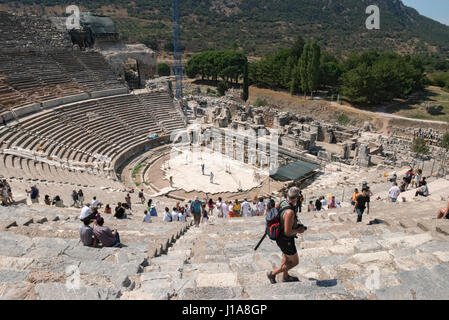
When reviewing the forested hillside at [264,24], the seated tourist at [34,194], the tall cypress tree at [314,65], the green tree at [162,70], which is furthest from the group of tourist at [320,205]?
the forested hillside at [264,24]

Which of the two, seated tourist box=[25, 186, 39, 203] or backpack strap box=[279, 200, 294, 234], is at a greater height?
backpack strap box=[279, 200, 294, 234]

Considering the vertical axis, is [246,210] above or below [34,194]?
below

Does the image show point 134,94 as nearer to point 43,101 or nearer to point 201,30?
point 43,101

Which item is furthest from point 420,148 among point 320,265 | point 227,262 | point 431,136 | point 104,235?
point 104,235

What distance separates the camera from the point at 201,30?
10588cm

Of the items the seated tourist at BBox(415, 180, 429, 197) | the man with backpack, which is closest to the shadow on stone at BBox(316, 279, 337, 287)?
the man with backpack

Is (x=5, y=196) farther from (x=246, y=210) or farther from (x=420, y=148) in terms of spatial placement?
(x=420, y=148)

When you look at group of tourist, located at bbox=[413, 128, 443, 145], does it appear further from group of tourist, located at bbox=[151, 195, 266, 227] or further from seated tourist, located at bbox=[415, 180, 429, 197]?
group of tourist, located at bbox=[151, 195, 266, 227]

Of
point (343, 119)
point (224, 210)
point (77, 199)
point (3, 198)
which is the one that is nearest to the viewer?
point (3, 198)

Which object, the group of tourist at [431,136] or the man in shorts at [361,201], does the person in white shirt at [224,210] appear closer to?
the man in shorts at [361,201]

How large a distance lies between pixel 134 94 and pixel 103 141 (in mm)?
8994

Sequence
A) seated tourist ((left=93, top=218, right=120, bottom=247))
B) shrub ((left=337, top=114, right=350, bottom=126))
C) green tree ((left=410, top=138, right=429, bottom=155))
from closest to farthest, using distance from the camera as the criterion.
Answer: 1. seated tourist ((left=93, top=218, right=120, bottom=247))
2. green tree ((left=410, top=138, right=429, bottom=155))
3. shrub ((left=337, top=114, right=350, bottom=126))

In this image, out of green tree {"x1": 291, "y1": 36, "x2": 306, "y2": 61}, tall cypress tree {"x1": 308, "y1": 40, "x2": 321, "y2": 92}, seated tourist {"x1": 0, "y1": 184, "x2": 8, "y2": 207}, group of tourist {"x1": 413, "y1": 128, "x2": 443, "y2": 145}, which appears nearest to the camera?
seated tourist {"x1": 0, "y1": 184, "x2": 8, "y2": 207}

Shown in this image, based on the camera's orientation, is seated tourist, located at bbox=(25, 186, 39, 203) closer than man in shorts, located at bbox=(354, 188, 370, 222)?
No
